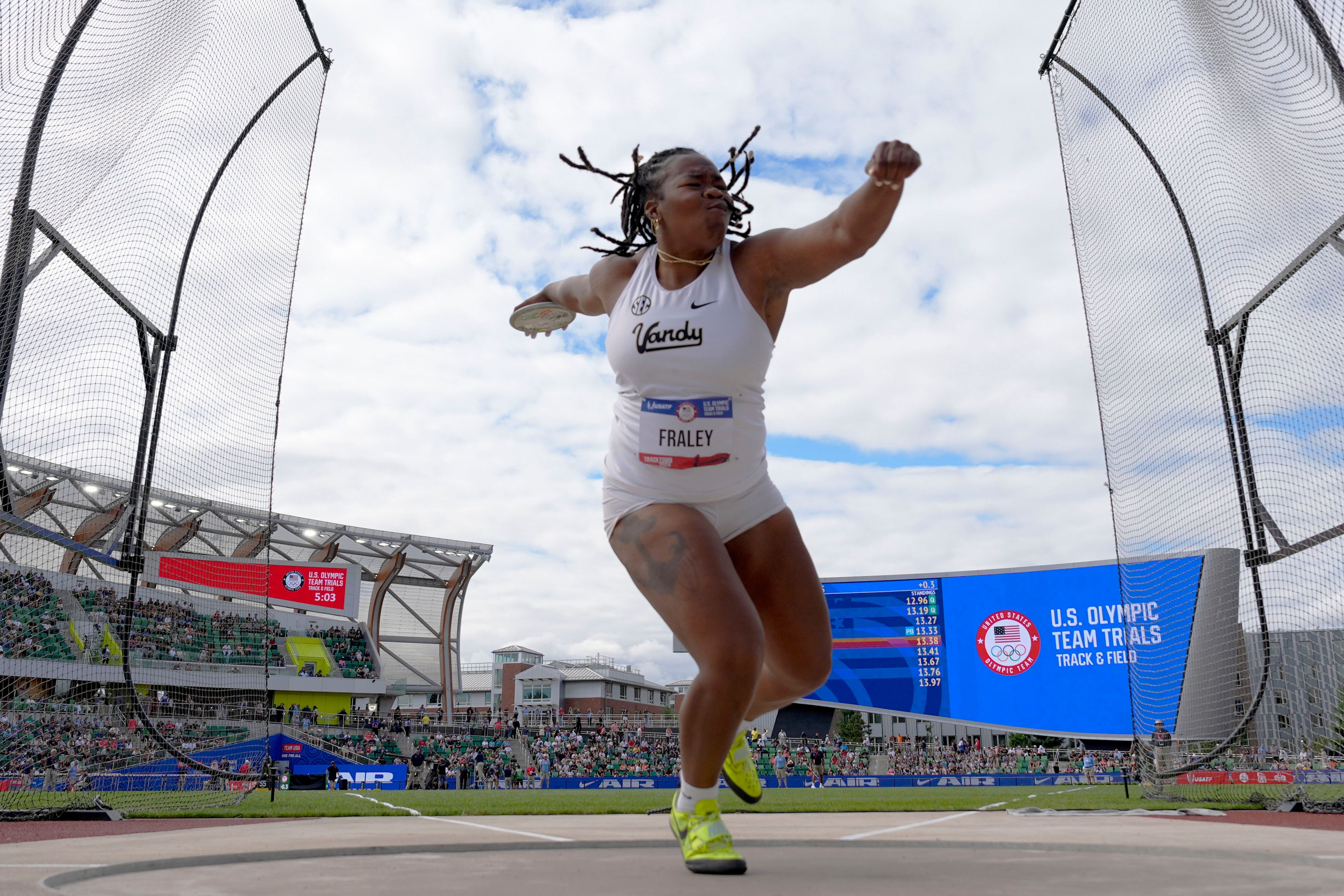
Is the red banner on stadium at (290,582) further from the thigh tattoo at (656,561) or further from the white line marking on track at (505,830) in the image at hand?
the thigh tattoo at (656,561)

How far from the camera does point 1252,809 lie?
747 cm

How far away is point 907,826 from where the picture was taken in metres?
5.23

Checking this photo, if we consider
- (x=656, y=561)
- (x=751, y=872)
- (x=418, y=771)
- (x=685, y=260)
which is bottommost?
(x=418, y=771)

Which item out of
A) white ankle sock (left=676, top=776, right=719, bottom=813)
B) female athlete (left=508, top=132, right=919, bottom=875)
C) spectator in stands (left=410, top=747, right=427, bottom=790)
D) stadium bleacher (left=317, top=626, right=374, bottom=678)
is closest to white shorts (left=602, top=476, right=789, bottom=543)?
female athlete (left=508, top=132, right=919, bottom=875)

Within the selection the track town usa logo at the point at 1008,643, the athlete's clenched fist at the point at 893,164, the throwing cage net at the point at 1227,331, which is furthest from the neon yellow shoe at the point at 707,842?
the track town usa logo at the point at 1008,643

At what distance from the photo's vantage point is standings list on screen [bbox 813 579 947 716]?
31828mm

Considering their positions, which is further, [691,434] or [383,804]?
[383,804]

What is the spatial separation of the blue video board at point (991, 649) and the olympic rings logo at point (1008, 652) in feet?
0.08

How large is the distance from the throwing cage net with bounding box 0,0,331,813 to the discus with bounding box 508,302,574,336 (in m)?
3.60

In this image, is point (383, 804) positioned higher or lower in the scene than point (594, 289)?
lower

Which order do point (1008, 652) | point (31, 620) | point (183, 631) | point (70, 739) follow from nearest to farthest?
point (70, 739) → point (31, 620) → point (183, 631) → point (1008, 652)

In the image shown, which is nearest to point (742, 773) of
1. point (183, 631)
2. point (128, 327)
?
point (128, 327)

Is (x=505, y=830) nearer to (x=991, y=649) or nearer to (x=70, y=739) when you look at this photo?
(x=70, y=739)

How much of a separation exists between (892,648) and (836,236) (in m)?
31.1
